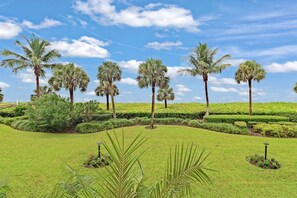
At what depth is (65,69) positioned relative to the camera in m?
26.2

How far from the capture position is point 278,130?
19.9 m

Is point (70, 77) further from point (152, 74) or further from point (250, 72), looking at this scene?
point (250, 72)

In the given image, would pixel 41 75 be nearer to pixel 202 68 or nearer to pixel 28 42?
pixel 28 42

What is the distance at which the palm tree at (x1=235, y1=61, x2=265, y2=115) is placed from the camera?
25.6 metres

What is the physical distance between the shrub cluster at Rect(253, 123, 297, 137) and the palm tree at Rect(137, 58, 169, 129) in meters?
8.56

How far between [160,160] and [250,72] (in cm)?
1611

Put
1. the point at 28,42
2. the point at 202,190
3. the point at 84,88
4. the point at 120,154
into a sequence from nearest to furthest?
the point at 120,154 → the point at 202,190 → the point at 28,42 → the point at 84,88

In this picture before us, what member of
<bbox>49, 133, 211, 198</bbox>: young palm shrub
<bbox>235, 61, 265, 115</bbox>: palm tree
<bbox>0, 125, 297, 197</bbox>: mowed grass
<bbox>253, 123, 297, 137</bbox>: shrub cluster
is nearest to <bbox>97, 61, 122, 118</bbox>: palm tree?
<bbox>0, 125, 297, 197</bbox>: mowed grass

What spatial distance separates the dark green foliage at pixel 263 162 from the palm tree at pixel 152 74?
32.3 feet

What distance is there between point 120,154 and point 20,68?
84.2 feet

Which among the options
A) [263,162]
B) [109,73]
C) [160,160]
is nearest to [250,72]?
[109,73]

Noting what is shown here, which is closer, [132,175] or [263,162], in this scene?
[132,175]

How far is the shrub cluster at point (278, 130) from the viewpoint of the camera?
65.0 feet

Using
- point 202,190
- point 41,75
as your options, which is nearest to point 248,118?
point 202,190
